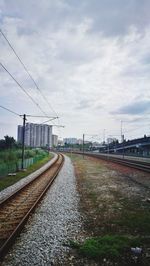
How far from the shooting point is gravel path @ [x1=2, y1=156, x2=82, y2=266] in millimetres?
6715

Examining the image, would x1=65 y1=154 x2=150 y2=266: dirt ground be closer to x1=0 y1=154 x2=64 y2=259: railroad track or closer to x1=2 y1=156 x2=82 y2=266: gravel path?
x1=2 y1=156 x2=82 y2=266: gravel path

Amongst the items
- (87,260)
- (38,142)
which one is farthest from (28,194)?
(38,142)

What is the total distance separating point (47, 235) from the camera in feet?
27.7

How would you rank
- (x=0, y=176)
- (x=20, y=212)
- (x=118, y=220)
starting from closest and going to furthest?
(x=118, y=220)
(x=20, y=212)
(x=0, y=176)

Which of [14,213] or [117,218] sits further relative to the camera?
[14,213]

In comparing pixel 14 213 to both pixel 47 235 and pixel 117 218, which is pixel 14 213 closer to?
pixel 47 235

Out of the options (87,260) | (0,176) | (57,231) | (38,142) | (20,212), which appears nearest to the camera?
(87,260)

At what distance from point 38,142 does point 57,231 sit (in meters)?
156

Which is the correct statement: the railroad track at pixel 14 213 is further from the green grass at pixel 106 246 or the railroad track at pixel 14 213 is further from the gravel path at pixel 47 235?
the green grass at pixel 106 246

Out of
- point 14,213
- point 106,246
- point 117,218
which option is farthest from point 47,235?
point 117,218

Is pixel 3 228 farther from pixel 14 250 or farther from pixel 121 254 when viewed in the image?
pixel 121 254

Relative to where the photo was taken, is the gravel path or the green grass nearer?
the gravel path

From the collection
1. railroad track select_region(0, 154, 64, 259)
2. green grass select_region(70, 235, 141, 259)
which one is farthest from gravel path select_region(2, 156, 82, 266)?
green grass select_region(70, 235, 141, 259)

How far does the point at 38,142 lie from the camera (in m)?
163
